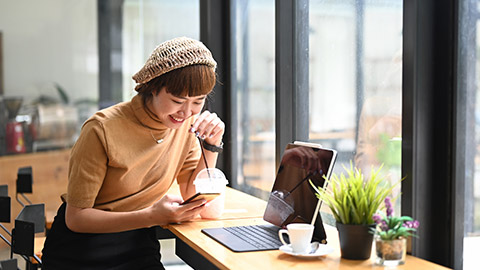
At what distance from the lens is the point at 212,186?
86.4 inches

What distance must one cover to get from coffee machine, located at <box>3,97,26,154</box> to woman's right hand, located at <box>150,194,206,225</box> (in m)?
2.17

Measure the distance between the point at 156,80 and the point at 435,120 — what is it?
939mm

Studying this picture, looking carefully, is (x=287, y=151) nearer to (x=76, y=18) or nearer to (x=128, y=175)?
(x=128, y=175)

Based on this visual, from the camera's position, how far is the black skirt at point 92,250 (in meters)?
2.13

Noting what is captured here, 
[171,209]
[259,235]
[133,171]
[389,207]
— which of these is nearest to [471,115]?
[389,207]

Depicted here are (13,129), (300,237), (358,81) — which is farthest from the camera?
(13,129)

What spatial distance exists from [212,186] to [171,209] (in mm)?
184

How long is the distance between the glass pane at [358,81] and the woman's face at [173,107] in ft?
1.97

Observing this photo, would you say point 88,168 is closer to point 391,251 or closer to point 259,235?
point 259,235

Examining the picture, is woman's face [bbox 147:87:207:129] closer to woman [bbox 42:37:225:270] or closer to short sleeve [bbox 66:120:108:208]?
woman [bbox 42:37:225:270]

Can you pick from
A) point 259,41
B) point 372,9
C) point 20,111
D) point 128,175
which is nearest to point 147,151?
point 128,175

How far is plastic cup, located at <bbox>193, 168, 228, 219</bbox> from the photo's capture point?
220cm

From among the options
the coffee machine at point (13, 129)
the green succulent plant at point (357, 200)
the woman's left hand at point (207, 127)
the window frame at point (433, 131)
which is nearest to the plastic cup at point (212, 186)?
the woman's left hand at point (207, 127)

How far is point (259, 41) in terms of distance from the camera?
3.23 metres
